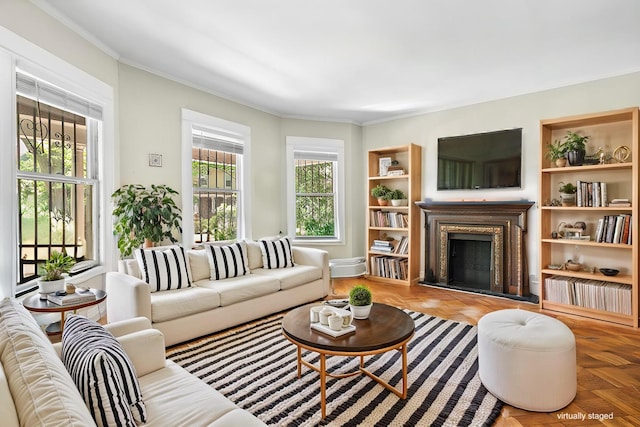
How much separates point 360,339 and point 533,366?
38.9 inches

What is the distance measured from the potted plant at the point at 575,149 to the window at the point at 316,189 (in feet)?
9.97

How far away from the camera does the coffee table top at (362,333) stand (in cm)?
192

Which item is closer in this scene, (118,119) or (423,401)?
(423,401)

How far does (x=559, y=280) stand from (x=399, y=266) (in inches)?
79.0

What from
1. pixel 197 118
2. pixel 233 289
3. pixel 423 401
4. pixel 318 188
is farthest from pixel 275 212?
pixel 423 401

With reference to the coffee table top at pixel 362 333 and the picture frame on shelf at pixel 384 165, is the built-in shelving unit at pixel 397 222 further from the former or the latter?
the coffee table top at pixel 362 333

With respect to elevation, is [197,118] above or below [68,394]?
above

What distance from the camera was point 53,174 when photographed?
111 inches

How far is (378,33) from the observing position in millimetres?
2857

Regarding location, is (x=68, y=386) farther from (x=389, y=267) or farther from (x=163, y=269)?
(x=389, y=267)

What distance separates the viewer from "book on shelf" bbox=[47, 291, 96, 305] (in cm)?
233

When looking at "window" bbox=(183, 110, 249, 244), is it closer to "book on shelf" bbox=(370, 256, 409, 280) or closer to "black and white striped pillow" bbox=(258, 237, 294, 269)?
"black and white striped pillow" bbox=(258, 237, 294, 269)

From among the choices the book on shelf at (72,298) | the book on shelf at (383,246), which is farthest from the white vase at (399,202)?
the book on shelf at (72,298)

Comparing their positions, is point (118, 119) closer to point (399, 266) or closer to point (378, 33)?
point (378, 33)
